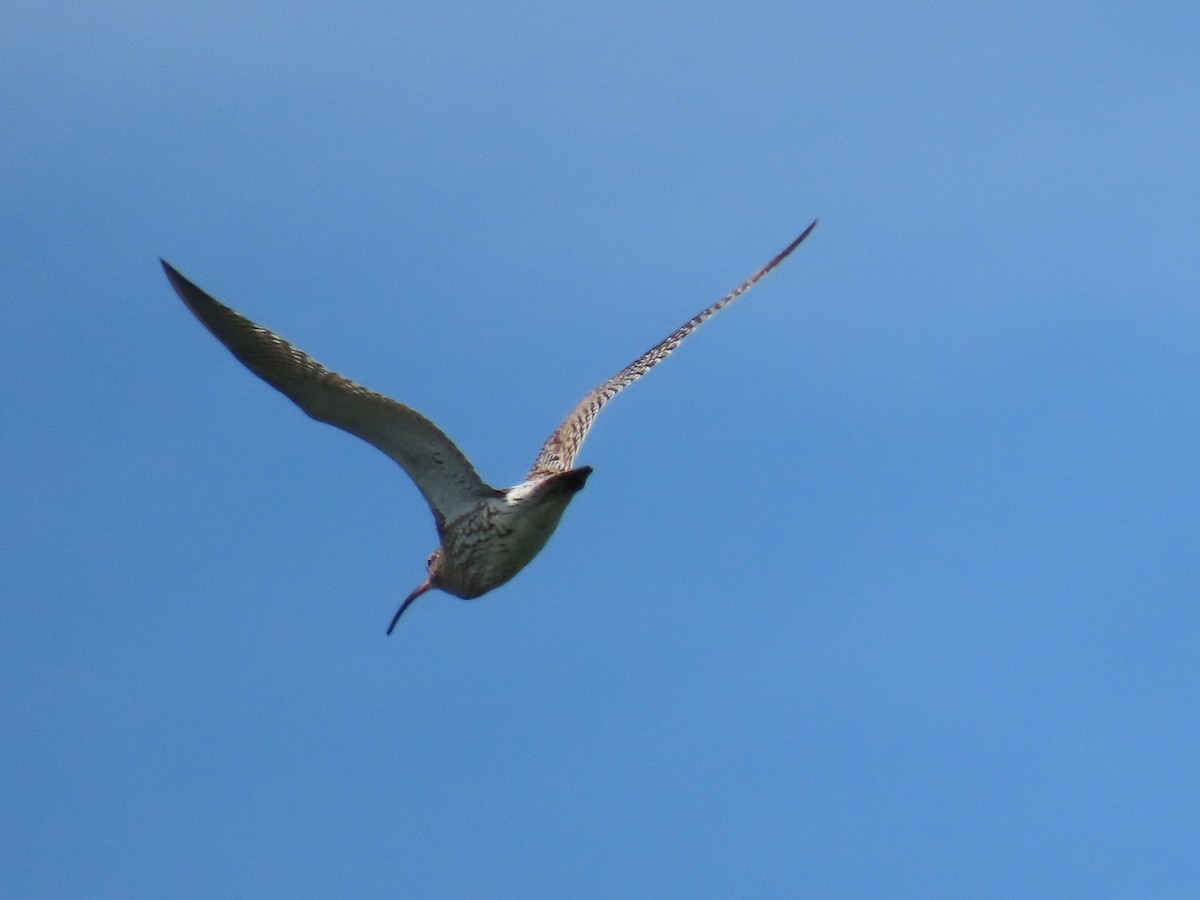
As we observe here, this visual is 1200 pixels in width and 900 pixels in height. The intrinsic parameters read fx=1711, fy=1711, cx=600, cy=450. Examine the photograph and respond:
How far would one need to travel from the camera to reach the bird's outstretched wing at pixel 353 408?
10383 mm

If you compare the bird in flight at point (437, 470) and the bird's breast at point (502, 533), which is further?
the bird's breast at point (502, 533)

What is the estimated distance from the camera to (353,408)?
36.5 ft

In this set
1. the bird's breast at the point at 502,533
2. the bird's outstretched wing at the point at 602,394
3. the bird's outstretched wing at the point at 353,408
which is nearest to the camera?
the bird's outstretched wing at the point at 353,408

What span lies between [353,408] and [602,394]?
133 inches

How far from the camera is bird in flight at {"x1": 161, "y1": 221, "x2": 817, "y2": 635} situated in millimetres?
10508

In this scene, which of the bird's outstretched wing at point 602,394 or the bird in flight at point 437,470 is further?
the bird's outstretched wing at point 602,394

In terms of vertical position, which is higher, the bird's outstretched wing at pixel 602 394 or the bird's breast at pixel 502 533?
the bird's outstretched wing at pixel 602 394

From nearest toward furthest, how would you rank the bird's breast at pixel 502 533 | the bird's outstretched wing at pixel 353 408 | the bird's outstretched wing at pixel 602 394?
1. the bird's outstretched wing at pixel 353 408
2. the bird's breast at pixel 502 533
3. the bird's outstretched wing at pixel 602 394

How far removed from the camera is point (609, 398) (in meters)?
14.0

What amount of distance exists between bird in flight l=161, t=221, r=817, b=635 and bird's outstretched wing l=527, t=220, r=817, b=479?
0.82 ft

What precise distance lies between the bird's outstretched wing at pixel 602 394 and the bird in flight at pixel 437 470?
0.25 m

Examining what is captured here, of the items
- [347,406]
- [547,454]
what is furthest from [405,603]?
[347,406]

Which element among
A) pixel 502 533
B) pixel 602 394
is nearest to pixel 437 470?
pixel 502 533

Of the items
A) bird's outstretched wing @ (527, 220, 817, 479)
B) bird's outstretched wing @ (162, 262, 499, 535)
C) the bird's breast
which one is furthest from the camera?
bird's outstretched wing @ (527, 220, 817, 479)
